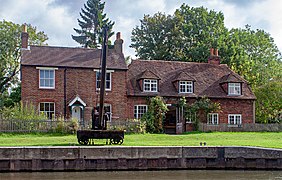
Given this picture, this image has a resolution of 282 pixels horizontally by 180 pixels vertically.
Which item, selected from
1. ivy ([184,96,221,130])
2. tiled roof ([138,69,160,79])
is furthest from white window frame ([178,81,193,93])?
tiled roof ([138,69,160,79])

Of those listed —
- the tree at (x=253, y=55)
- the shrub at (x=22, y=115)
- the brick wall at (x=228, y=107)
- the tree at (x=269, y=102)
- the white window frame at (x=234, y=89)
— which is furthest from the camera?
the tree at (x=253, y=55)

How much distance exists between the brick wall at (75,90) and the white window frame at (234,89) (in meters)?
10.7

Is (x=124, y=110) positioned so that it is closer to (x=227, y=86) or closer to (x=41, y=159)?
(x=227, y=86)

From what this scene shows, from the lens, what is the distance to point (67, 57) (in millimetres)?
39094

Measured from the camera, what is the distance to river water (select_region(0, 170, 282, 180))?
18672mm

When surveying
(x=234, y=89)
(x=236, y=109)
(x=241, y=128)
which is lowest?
(x=241, y=128)

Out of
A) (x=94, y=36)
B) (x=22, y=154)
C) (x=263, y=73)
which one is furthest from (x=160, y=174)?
(x=94, y=36)

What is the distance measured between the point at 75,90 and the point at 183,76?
1040cm

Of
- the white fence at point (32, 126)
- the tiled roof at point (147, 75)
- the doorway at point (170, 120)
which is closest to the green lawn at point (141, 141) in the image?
the white fence at point (32, 126)

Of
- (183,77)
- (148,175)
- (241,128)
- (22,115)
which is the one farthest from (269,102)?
(148,175)

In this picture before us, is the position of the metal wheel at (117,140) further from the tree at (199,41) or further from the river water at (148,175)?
the tree at (199,41)

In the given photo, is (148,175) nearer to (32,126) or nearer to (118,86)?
(32,126)

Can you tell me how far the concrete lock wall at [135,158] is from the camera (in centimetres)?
2033

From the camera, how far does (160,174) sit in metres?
19.9
